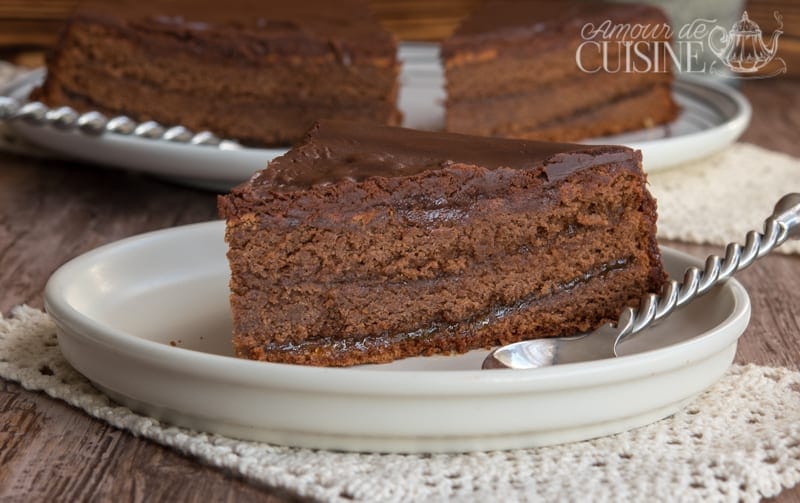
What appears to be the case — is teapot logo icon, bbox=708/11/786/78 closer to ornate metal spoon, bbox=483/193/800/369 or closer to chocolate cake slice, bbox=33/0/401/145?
chocolate cake slice, bbox=33/0/401/145

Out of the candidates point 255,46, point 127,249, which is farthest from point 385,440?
point 255,46

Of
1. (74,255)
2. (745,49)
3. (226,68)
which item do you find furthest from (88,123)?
(745,49)

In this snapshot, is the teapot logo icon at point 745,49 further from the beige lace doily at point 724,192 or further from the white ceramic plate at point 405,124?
the beige lace doily at point 724,192

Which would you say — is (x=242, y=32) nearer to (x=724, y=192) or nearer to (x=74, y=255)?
(x=74, y=255)

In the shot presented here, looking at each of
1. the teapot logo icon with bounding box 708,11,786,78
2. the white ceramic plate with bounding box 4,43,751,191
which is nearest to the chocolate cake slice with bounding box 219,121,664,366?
the white ceramic plate with bounding box 4,43,751,191

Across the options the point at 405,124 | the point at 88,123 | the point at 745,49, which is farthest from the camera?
the point at 745,49

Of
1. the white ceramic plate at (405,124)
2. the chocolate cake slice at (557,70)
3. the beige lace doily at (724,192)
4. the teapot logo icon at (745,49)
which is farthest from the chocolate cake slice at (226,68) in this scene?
the teapot logo icon at (745,49)
